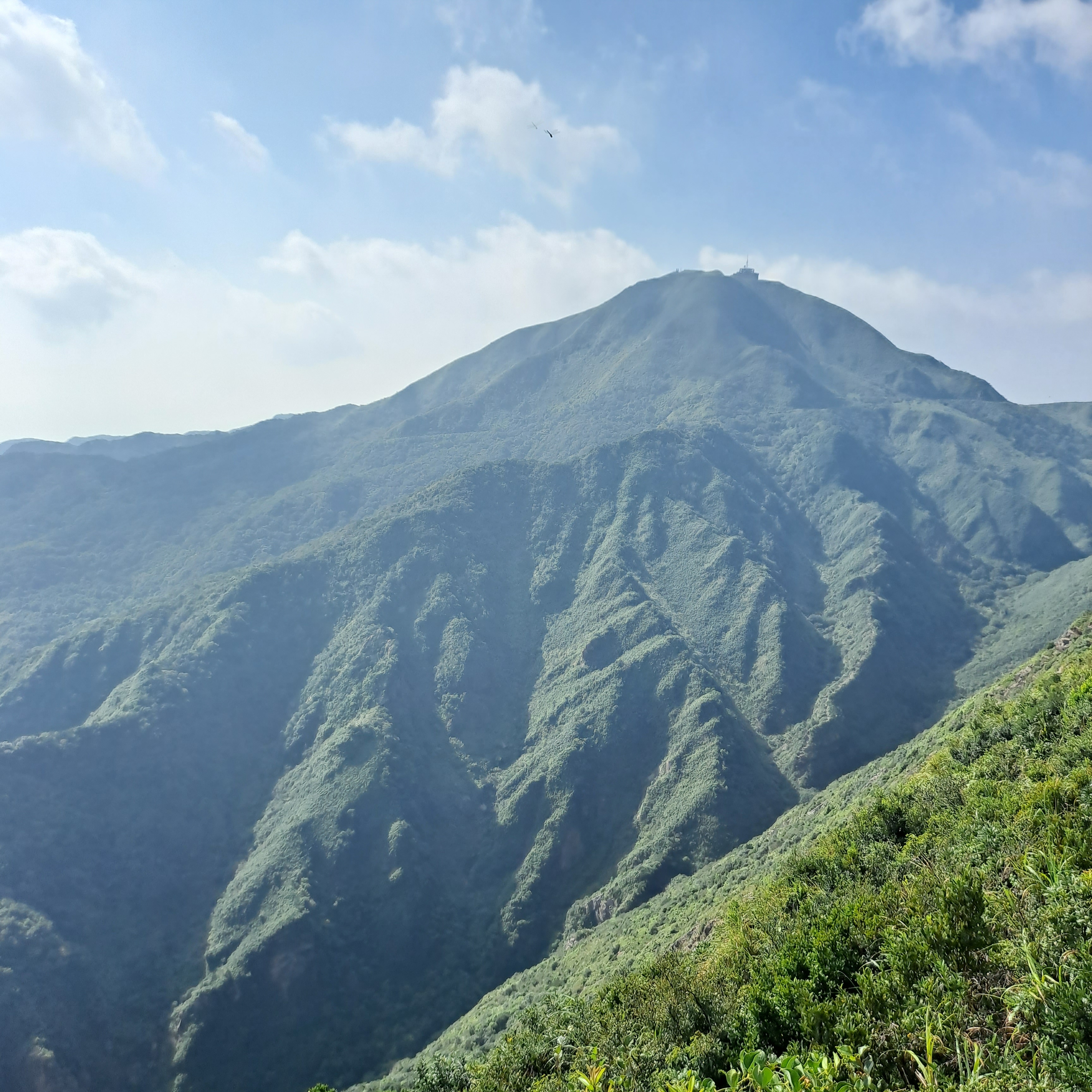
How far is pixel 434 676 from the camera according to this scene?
8325 cm

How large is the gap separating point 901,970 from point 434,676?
75.9 metres

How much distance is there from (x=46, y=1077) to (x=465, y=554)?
71112 millimetres

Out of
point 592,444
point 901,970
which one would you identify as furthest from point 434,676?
point 592,444

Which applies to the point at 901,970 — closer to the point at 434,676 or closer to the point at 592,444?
the point at 434,676

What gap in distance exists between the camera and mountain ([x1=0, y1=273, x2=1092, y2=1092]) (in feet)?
169

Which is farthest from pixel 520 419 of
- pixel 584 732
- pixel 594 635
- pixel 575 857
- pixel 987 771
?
pixel 987 771

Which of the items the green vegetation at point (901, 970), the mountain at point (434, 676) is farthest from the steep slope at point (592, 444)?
the green vegetation at point (901, 970)

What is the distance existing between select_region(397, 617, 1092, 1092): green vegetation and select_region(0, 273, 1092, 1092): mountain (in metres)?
37.2

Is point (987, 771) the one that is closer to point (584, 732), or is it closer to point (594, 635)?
point (584, 732)

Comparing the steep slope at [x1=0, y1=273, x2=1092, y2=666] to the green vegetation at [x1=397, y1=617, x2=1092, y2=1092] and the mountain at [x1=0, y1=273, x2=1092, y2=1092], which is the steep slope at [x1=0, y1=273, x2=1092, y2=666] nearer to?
the mountain at [x1=0, y1=273, x2=1092, y2=1092]

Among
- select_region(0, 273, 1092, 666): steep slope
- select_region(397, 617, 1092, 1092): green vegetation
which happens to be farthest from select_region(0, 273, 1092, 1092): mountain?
select_region(397, 617, 1092, 1092): green vegetation

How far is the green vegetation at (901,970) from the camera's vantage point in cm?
846

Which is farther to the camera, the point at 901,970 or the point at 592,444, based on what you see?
the point at 592,444

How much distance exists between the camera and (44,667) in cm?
8138
